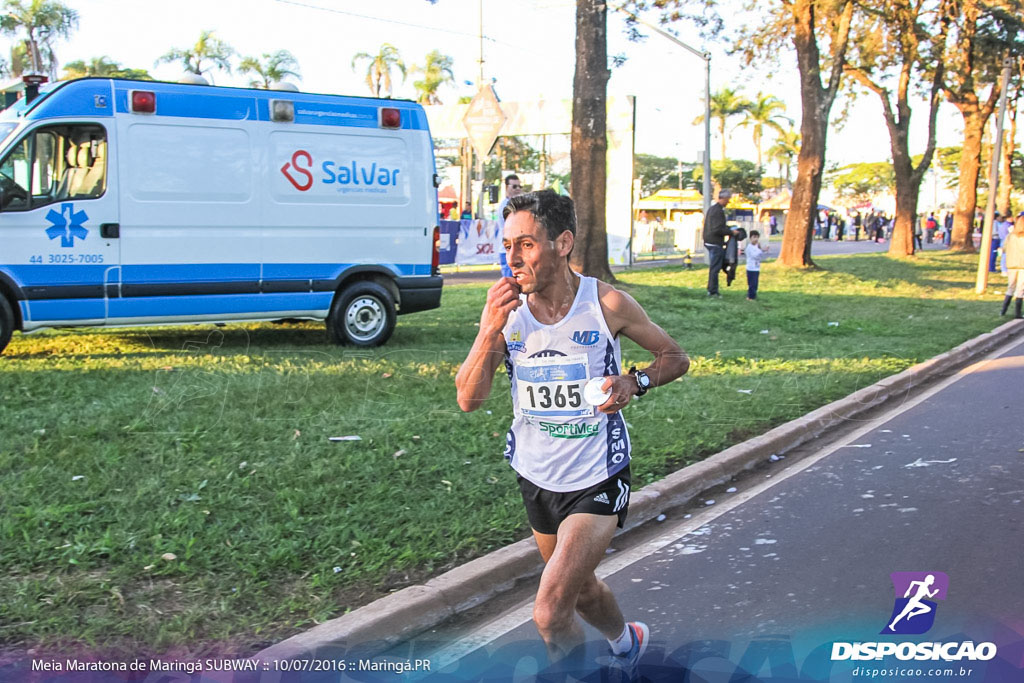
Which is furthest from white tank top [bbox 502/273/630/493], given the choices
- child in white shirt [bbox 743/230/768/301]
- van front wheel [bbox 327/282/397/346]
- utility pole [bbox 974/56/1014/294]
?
utility pole [bbox 974/56/1014/294]

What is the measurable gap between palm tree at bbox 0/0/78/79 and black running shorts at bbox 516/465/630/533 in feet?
110

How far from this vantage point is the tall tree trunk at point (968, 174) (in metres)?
37.2

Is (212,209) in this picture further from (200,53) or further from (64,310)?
(200,53)

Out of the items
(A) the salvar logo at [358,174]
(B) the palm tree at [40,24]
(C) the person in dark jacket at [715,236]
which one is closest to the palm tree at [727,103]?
(B) the palm tree at [40,24]

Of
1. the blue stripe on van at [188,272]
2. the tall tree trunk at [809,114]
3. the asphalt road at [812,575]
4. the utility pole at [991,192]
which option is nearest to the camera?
the asphalt road at [812,575]

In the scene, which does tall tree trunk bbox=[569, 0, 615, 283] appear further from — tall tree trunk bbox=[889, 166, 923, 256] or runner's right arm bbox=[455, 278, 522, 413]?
tall tree trunk bbox=[889, 166, 923, 256]

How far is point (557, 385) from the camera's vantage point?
3258mm

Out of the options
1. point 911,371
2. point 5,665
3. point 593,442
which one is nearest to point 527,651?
point 593,442

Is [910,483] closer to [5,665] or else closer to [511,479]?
[511,479]

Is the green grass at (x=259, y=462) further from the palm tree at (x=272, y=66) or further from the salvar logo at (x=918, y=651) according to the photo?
the palm tree at (x=272, y=66)

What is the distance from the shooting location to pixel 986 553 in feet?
16.3

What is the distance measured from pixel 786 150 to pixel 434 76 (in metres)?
44.7

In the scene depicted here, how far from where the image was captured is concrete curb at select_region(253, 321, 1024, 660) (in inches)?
153

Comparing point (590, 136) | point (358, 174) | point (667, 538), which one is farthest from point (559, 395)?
point (590, 136)
